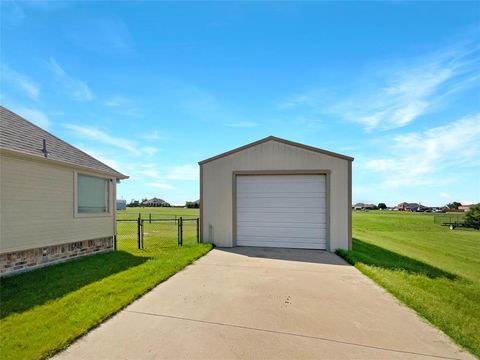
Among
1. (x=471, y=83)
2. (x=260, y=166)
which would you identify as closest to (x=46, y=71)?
(x=260, y=166)

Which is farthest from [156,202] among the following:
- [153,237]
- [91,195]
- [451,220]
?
[91,195]

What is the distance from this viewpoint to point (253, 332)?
10.1 feet

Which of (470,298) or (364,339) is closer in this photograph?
(364,339)

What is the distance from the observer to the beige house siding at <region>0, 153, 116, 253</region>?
18.2ft

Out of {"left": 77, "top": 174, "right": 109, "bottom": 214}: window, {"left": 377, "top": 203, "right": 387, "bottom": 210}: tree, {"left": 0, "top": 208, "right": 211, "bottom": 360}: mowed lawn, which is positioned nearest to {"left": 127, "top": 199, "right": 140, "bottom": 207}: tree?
{"left": 77, "top": 174, "right": 109, "bottom": 214}: window

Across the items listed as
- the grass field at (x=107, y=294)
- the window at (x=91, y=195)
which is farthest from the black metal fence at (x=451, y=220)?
the window at (x=91, y=195)

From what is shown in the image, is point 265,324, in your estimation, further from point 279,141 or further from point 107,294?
point 279,141

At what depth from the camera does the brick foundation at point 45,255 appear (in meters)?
5.60

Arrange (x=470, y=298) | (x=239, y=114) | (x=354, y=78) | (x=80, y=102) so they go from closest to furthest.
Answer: (x=470, y=298) < (x=354, y=78) < (x=80, y=102) < (x=239, y=114)

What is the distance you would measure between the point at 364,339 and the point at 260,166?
6.51 m

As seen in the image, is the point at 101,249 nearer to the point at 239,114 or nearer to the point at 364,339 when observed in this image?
the point at 239,114

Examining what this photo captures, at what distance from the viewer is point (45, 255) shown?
6488 millimetres

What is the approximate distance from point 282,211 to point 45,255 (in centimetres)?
719

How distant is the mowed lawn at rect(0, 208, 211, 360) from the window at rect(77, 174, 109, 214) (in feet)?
5.77
